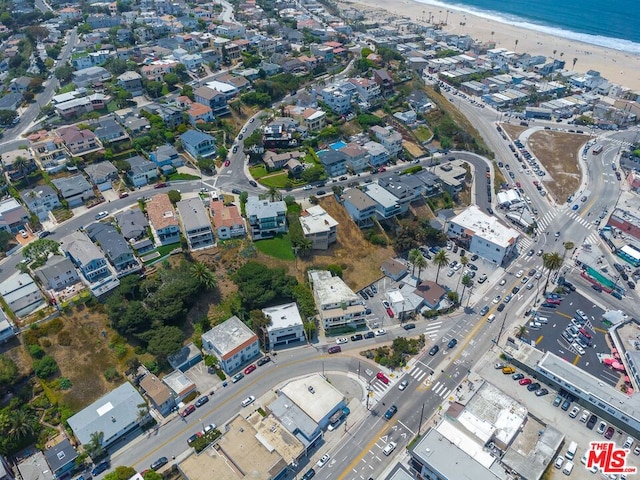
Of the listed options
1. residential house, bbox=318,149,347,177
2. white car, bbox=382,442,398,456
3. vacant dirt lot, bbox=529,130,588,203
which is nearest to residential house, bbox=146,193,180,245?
residential house, bbox=318,149,347,177

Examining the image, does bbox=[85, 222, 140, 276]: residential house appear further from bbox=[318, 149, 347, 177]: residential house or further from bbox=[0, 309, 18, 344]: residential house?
bbox=[318, 149, 347, 177]: residential house

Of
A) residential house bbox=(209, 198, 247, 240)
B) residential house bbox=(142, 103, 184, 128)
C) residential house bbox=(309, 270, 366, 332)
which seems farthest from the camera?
residential house bbox=(142, 103, 184, 128)

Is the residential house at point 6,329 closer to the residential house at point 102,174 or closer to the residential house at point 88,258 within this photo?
the residential house at point 88,258

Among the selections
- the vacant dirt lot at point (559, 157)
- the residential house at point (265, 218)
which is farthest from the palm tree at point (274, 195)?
the vacant dirt lot at point (559, 157)

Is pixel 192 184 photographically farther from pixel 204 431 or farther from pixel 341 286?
pixel 204 431

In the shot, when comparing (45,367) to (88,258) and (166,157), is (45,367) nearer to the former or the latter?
(88,258)

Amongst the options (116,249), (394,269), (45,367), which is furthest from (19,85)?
(394,269)

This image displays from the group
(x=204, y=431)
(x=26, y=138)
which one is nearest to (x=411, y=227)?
(x=204, y=431)
